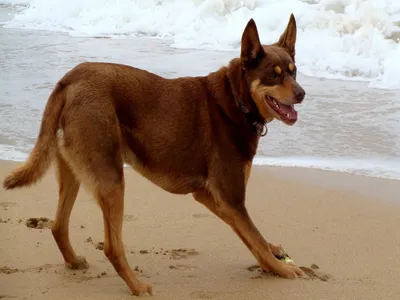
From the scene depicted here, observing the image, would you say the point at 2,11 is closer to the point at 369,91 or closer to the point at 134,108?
the point at 369,91

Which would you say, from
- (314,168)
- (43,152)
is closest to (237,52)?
(314,168)

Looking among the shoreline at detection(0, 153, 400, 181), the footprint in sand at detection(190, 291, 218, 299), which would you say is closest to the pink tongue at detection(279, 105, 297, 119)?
the footprint in sand at detection(190, 291, 218, 299)

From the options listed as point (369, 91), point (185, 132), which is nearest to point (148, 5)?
point (369, 91)

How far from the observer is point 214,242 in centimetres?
530

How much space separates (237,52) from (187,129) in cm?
1118

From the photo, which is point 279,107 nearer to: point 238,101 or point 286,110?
point 286,110

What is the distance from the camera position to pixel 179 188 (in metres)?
4.73

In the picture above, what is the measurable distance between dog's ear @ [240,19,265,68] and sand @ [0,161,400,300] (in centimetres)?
146

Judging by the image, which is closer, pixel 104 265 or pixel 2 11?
pixel 104 265

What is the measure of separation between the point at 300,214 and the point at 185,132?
1719 mm

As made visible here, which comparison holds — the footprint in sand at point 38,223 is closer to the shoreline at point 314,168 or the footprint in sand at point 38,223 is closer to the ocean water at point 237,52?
the shoreline at point 314,168

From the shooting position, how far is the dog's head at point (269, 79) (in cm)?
461

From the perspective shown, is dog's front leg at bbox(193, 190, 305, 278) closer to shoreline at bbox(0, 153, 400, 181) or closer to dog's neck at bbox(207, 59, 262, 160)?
dog's neck at bbox(207, 59, 262, 160)

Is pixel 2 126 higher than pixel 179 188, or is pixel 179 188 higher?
pixel 179 188
